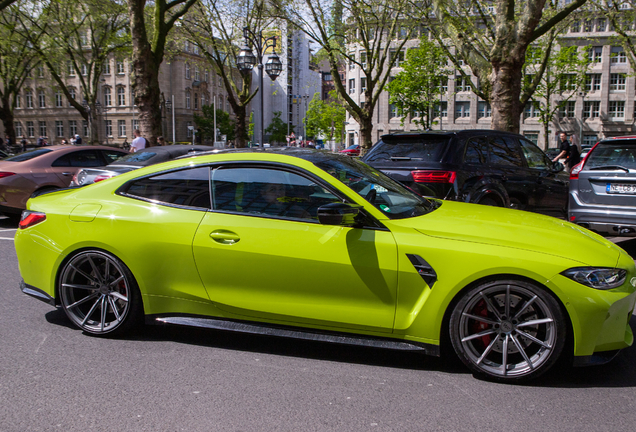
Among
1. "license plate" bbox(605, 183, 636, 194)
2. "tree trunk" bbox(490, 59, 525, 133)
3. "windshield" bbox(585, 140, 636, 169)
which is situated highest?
"tree trunk" bbox(490, 59, 525, 133)

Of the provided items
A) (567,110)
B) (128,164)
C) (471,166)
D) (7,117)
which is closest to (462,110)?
(567,110)

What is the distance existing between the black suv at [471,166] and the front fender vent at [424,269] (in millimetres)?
3699

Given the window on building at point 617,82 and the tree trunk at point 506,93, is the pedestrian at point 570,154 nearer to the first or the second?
the tree trunk at point 506,93

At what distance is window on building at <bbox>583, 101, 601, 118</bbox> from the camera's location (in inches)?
2749

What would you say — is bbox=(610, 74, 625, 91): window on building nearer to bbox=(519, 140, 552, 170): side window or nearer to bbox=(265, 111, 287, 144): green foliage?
bbox=(265, 111, 287, 144): green foliage

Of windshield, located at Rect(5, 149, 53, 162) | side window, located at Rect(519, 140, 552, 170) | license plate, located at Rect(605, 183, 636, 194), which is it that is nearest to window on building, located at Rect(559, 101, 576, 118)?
side window, located at Rect(519, 140, 552, 170)

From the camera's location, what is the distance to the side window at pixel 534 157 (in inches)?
345

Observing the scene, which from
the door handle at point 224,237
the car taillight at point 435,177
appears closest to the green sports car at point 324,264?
the door handle at point 224,237

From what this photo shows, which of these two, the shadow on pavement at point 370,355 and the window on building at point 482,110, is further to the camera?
the window on building at point 482,110

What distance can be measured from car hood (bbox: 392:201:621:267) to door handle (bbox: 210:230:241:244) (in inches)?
44.7

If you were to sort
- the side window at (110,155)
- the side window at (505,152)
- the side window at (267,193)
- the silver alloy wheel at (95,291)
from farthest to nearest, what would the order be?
the side window at (110,155) → the side window at (505,152) → the silver alloy wheel at (95,291) → the side window at (267,193)

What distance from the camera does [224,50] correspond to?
1214 inches

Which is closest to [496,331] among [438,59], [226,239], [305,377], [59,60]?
[305,377]

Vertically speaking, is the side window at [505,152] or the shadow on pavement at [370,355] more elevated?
the side window at [505,152]
